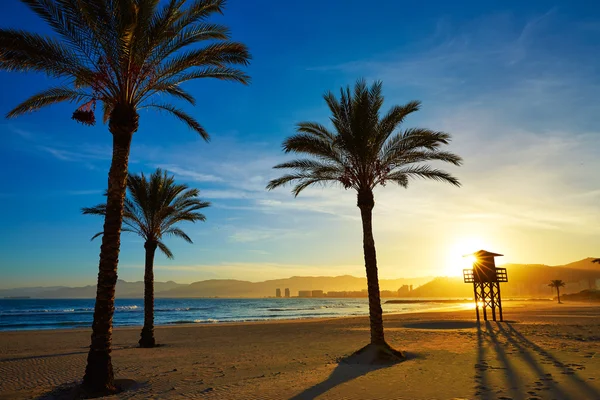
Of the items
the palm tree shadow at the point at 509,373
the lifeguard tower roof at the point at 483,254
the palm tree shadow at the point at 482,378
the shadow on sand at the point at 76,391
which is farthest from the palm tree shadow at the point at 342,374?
the lifeguard tower roof at the point at 483,254

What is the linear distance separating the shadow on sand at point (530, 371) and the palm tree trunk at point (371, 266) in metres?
3.30

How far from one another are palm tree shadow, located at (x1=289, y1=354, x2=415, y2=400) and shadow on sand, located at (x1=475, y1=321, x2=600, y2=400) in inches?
114

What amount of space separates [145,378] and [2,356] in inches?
447

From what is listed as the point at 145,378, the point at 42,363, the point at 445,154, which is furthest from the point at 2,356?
the point at 445,154

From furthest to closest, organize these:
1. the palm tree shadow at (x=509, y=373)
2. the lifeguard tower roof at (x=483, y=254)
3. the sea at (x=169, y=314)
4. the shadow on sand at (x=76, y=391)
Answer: the sea at (x=169, y=314)
the lifeguard tower roof at (x=483, y=254)
the shadow on sand at (x=76, y=391)
the palm tree shadow at (x=509, y=373)

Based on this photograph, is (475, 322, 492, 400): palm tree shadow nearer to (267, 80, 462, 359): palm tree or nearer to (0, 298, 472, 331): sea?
(267, 80, 462, 359): palm tree

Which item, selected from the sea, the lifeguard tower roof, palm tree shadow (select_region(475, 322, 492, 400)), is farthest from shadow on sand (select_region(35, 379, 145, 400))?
the sea

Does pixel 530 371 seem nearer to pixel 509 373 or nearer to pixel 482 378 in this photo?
pixel 509 373

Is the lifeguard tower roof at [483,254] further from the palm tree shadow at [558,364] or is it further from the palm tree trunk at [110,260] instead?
the palm tree trunk at [110,260]

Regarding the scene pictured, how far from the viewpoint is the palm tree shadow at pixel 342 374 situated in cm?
864

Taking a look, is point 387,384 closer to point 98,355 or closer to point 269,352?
point 98,355

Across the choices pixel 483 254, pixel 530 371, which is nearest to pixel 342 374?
pixel 530 371

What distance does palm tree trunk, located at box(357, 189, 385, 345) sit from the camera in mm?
13445

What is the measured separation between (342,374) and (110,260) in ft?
22.8
